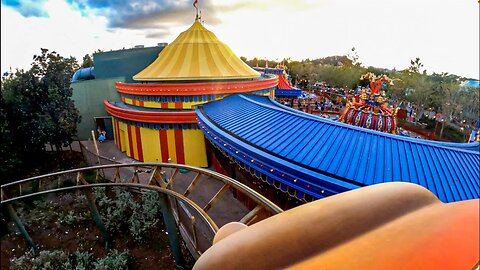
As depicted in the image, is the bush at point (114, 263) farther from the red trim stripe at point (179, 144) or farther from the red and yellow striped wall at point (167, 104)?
the red and yellow striped wall at point (167, 104)

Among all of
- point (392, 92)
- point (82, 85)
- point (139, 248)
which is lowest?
point (139, 248)

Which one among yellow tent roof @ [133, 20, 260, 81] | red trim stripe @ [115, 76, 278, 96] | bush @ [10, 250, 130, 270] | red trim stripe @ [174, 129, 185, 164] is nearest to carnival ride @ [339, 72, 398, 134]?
red trim stripe @ [115, 76, 278, 96]

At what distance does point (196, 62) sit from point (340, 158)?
11.1 m

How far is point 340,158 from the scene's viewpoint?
15.3ft

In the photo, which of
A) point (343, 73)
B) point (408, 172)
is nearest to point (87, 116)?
point (408, 172)

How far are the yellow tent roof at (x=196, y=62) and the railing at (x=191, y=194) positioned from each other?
492 cm

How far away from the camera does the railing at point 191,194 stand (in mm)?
4348

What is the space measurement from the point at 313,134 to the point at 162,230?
5.05 metres

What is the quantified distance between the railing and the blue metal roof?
2.52 ft

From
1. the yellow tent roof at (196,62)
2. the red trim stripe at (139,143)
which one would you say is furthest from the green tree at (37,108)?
the yellow tent roof at (196,62)

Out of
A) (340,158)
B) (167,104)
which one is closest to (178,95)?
(167,104)

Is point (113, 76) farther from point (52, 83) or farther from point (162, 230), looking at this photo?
point (162, 230)

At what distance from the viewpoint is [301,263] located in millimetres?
746

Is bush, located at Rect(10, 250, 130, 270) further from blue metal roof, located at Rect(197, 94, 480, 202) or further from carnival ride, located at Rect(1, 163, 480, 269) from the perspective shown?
carnival ride, located at Rect(1, 163, 480, 269)
